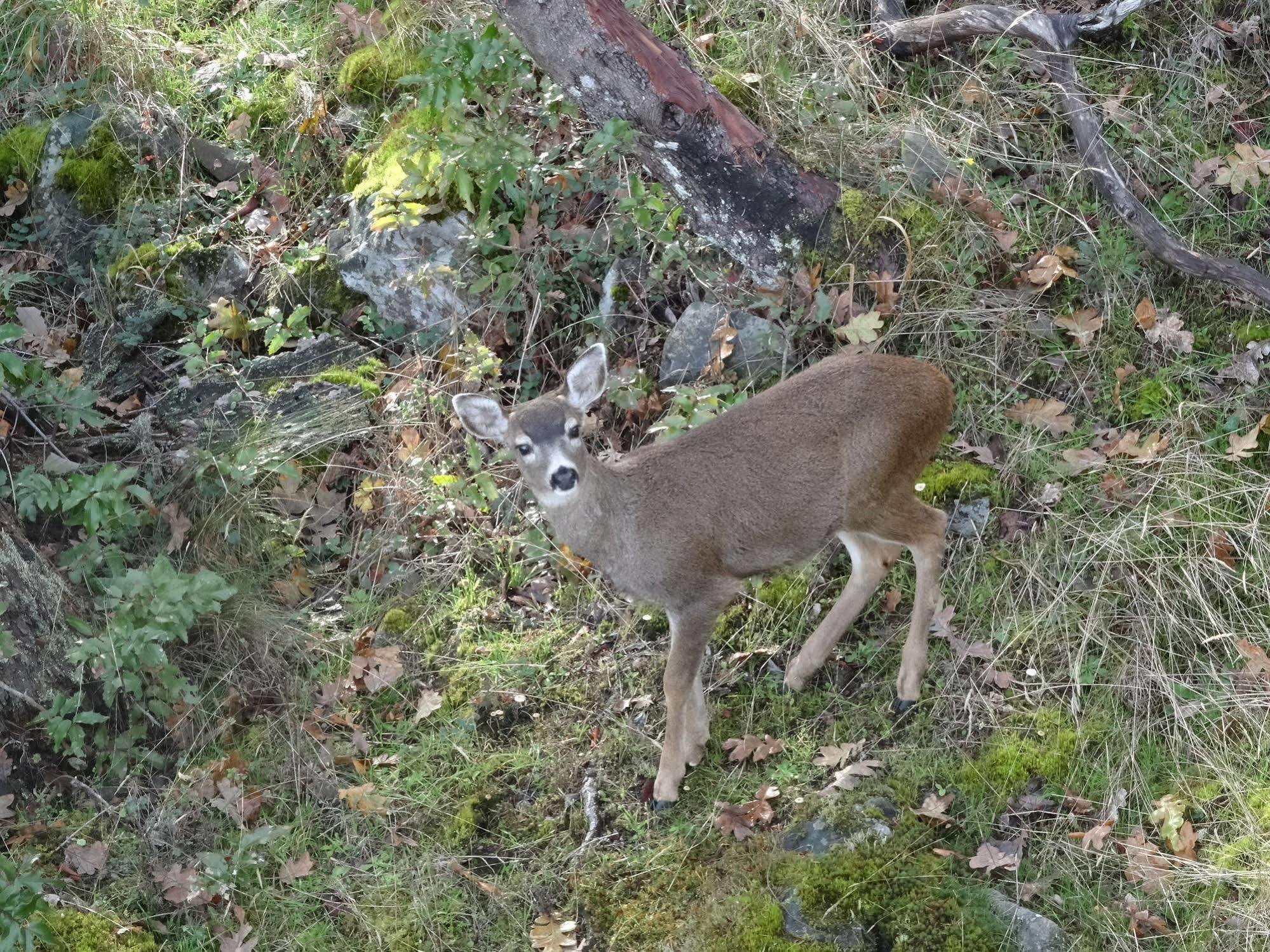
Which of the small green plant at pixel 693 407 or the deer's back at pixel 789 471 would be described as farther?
the small green plant at pixel 693 407

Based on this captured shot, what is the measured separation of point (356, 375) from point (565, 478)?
2283mm

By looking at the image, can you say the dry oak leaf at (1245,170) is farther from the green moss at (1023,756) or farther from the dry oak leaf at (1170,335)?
the green moss at (1023,756)

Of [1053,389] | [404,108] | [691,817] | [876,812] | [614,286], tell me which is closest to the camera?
[876,812]

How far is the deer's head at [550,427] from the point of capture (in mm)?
4918

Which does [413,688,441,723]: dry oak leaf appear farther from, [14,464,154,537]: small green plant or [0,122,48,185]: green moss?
[0,122,48,185]: green moss

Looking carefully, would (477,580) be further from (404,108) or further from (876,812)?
(404,108)

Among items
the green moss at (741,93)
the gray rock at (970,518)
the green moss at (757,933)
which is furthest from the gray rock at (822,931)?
the green moss at (741,93)

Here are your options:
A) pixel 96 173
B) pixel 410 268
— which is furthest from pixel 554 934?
pixel 96 173

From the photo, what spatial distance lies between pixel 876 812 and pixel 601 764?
119 cm

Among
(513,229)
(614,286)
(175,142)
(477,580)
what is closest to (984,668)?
(477,580)

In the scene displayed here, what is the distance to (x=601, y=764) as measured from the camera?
5238 mm

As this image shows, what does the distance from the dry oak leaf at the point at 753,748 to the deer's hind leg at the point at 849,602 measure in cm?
28

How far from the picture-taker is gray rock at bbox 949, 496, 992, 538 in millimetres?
5477

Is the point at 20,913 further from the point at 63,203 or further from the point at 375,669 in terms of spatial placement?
the point at 63,203
